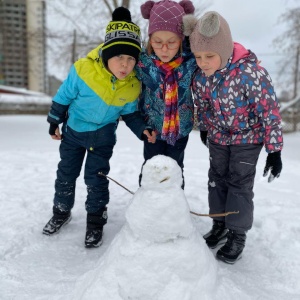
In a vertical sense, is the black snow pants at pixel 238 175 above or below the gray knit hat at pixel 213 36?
below

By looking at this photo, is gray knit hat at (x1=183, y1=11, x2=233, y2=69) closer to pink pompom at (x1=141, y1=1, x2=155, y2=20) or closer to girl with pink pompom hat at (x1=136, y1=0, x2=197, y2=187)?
girl with pink pompom hat at (x1=136, y1=0, x2=197, y2=187)

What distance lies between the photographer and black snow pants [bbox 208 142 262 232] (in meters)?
2.30

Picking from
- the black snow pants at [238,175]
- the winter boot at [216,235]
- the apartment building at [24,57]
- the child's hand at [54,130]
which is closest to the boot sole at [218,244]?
the winter boot at [216,235]

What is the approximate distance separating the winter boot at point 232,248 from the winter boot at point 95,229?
89 cm

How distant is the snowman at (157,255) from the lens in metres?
1.53

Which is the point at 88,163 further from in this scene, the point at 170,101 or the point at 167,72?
the point at 167,72

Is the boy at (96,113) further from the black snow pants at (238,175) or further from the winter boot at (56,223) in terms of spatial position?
the black snow pants at (238,175)

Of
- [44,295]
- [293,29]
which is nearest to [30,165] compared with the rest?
[44,295]

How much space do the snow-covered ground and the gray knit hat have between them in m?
1.31

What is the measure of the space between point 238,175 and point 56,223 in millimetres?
1462

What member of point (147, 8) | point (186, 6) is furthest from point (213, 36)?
point (147, 8)

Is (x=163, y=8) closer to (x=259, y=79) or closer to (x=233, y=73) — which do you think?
(x=233, y=73)

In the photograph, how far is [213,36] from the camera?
2.00 m

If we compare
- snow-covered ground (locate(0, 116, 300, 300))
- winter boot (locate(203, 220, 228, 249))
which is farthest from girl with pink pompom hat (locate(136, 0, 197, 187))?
snow-covered ground (locate(0, 116, 300, 300))
